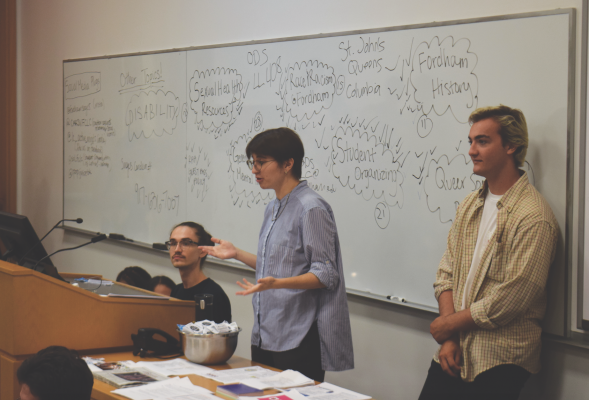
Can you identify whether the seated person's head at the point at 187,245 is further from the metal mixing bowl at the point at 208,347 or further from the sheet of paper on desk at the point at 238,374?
the sheet of paper on desk at the point at 238,374

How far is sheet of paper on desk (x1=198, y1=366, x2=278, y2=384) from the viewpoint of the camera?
1904 mm

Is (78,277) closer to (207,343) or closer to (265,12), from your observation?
(207,343)

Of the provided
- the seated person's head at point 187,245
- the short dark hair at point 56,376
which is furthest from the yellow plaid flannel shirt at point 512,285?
the short dark hair at point 56,376

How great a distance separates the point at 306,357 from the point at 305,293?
0.78 feet

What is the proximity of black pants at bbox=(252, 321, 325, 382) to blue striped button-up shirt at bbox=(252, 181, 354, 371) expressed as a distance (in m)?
0.02

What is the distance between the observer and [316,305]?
2.21 meters

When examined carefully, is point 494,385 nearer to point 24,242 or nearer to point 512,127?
point 512,127

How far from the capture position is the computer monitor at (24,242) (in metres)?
2.21

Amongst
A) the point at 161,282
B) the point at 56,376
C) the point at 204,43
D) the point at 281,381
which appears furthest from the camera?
the point at 204,43

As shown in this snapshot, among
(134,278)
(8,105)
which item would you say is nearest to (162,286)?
(134,278)

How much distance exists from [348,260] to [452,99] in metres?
0.96

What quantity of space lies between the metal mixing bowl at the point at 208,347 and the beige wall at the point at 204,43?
99cm

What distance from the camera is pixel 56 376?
1.30 m

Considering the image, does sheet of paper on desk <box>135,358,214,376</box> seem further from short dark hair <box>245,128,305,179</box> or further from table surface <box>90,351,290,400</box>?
short dark hair <box>245,128,305,179</box>
